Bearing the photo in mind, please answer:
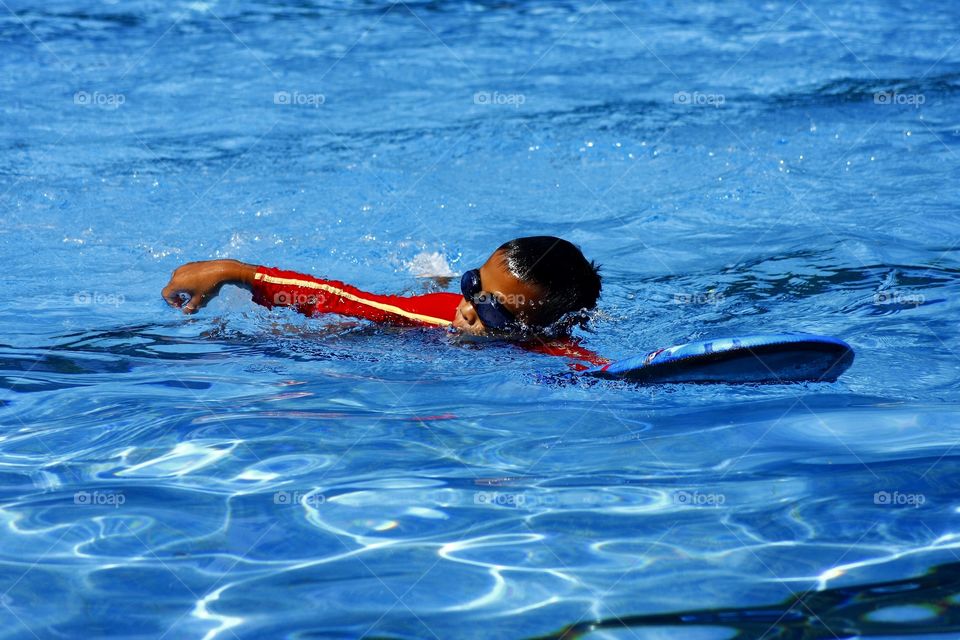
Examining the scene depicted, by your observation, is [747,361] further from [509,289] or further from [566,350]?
[509,289]

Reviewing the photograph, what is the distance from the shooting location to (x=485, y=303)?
409 cm

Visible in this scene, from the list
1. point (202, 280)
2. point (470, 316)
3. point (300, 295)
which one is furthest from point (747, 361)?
point (202, 280)

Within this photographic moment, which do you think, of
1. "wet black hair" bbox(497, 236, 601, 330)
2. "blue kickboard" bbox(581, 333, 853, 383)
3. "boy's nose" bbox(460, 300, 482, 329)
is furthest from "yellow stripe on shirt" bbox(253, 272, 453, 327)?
"blue kickboard" bbox(581, 333, 853, 383)

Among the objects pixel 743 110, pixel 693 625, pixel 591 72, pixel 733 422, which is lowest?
pixel 693 625

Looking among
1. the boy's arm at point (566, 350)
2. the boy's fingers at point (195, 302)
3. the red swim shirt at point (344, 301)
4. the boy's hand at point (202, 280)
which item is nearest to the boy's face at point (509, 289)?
the boy's arm at point (566, 350)

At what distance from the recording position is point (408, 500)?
3117 mm

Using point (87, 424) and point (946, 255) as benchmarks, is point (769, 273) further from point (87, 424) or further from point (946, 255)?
point (87, 424)

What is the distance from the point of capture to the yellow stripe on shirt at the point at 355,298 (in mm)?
4441

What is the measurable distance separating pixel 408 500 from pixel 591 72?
6.68 m

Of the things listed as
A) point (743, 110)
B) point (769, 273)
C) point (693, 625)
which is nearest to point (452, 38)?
point (743, 110)

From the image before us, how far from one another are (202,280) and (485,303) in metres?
1.15

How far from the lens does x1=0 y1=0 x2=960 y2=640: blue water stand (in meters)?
2.75

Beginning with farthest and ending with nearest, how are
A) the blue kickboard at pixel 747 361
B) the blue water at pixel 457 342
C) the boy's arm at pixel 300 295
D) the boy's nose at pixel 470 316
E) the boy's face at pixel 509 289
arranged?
1. the boy's arm at pixel 300 295
2. the boy's nose at pixel 470 316
3. the boy's face at pixel 509 289
4. the blue kickboard at pixel 747 361
5. the blue water at pixel 457 342

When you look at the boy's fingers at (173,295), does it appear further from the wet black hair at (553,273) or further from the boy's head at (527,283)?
the wet black hair at (553,273)
